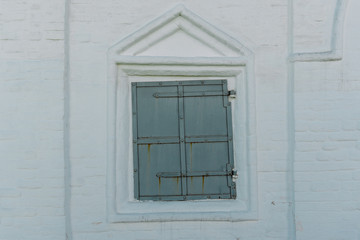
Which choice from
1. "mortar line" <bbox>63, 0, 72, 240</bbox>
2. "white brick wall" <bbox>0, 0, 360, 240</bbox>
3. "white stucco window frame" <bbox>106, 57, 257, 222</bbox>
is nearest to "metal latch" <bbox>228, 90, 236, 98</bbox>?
"white stucco window frame" <bbox>106, 57, 257, 222</bbox>

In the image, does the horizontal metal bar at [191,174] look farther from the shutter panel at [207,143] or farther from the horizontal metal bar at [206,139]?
the horizontal metal bar at [206,139]

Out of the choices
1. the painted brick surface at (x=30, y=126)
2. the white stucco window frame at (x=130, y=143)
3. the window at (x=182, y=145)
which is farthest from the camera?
the window at (x=182, y=145)

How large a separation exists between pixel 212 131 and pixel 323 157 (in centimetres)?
103

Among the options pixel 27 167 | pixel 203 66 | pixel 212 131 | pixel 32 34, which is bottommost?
pixel 27 167

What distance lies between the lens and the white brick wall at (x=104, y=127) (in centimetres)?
306

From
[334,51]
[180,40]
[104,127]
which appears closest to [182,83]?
[180,40]

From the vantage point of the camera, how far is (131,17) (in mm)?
3221

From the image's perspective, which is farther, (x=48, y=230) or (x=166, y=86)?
(x=166, y=86)

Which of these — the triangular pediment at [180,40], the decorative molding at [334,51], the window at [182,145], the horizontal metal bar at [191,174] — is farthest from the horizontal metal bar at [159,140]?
the decorative molding at [334,51]

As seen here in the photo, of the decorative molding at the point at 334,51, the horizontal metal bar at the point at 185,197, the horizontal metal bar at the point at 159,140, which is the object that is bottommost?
the horizontal metal bar at the point at 185,197

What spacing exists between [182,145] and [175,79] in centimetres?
64

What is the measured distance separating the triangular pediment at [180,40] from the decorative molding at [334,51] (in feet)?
1.58

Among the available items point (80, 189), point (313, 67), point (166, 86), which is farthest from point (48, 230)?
point (313, 67)

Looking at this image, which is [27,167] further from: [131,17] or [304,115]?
[304,115]
